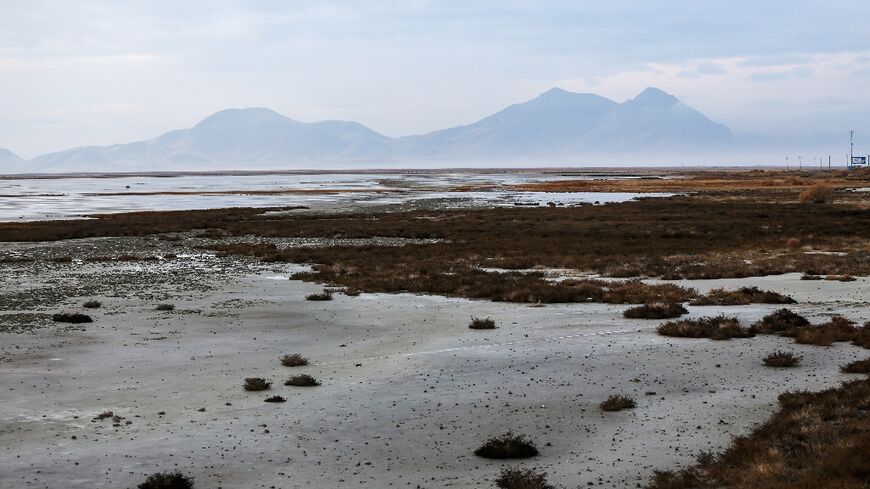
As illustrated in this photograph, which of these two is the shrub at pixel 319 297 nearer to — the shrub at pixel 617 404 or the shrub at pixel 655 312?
the shrub at pixel 655 312

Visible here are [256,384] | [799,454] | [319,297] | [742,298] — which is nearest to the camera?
[799,454]

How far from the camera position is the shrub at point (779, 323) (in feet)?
65.7

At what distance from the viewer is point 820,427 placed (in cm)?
1180

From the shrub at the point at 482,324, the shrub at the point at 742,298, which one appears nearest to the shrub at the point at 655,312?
the shrub at the point at 742,298

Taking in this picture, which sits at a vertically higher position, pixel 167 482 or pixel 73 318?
pixel 73 318

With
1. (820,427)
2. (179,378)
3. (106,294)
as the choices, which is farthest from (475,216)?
(820,427)

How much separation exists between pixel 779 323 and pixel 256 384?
12557mm

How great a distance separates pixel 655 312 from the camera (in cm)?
2266

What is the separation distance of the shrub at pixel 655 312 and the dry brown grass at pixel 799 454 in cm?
898

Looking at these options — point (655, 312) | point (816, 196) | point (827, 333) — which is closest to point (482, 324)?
point (655, 312)

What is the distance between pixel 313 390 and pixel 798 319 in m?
12.2

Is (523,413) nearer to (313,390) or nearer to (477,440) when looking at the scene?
(477,440)

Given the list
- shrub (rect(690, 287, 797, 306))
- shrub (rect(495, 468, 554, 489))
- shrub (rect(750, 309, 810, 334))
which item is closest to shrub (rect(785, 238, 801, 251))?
shrub (rect(690, 287, 797, 306))

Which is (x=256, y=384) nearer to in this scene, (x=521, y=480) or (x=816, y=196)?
(x=521, y=480)
